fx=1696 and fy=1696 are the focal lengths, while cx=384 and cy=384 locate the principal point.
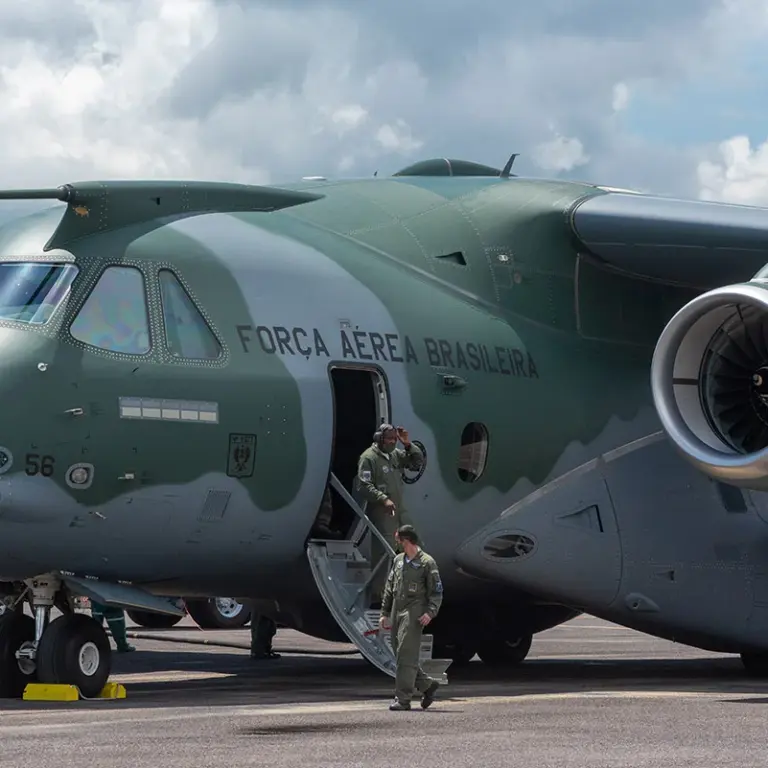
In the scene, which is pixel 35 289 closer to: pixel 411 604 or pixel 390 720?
pixel 411 604

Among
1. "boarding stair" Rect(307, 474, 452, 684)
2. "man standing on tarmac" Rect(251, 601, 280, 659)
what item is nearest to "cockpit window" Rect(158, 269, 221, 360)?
"boarding stair" Rect(307, 474, 452, 684)

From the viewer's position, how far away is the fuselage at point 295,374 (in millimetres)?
12695

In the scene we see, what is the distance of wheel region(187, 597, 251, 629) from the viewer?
25.5 meters

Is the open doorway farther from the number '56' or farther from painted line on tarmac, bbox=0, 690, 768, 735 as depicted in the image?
the number '56'

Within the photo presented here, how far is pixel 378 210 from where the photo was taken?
15727 millimetres

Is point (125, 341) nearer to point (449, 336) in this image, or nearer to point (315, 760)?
point (449, 336)

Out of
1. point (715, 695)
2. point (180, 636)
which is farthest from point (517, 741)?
point (180, 636)

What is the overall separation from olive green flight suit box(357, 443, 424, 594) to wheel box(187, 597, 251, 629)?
1140cm

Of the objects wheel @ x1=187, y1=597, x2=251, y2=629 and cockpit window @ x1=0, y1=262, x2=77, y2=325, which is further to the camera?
wheel @ x1=187, y1=597, x2=251, y2=629

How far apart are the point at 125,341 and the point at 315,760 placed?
4.91m

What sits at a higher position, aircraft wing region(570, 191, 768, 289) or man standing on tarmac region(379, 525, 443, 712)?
aircraft wing region(570, 191, 768, 289)

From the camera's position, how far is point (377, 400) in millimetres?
14438

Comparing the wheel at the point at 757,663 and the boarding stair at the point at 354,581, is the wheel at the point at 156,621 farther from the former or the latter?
the boarding stair at the point at 354,581

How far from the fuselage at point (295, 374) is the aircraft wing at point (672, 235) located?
340 millimetres
